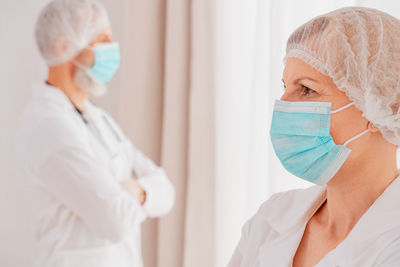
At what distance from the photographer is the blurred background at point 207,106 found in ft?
5.84

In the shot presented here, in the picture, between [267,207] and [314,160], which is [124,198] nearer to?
[267,207]

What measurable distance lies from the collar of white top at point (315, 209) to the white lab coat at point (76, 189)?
0.72 metres

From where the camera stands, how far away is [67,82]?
1964 millimetres

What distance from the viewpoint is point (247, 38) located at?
1.94 m

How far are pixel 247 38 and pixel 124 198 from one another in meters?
0.89

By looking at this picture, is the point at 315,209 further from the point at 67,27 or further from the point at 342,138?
the point at 67,27

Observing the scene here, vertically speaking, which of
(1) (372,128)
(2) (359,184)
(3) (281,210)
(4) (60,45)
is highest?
(4) (60,45)

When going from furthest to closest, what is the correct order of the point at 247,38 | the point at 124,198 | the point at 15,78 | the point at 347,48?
the point at 15,78 < the point at 247,38 < the point at 124,198 < the point at 347,48

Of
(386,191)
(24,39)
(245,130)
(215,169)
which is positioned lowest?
(215,169)

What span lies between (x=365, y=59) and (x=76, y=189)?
1138 millimetres

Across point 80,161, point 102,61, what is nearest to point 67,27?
point 102,61

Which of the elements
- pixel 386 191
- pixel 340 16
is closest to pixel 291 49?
pixel 340 16

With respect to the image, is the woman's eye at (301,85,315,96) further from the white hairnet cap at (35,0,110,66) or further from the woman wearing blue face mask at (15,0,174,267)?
the white hairnet cap at (35,0,110,66)

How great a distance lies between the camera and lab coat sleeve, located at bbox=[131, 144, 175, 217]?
185 centimetres
